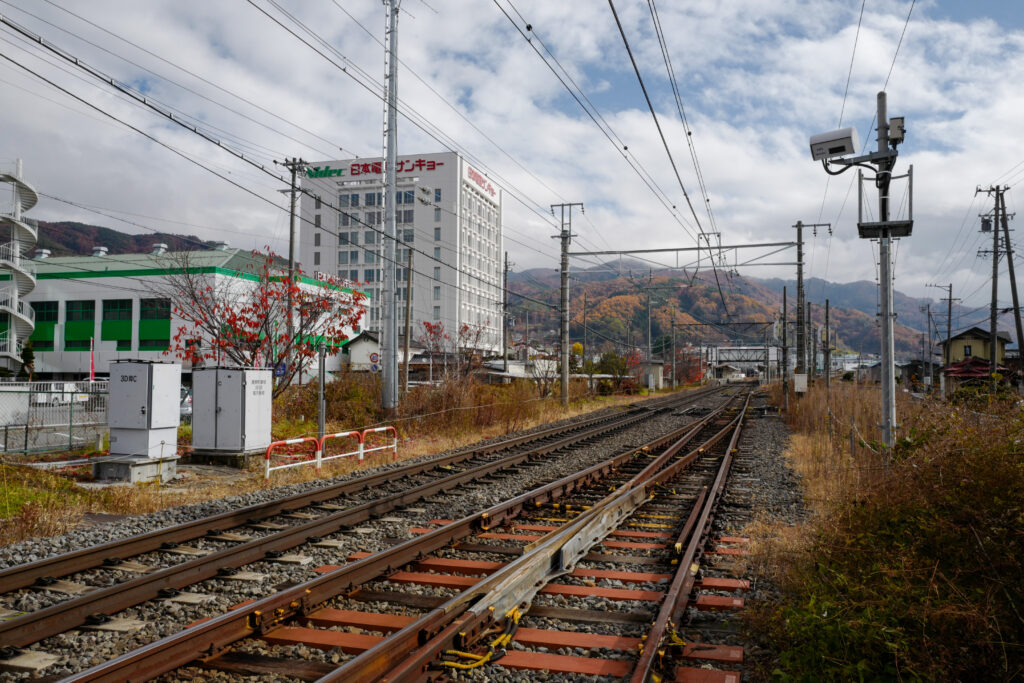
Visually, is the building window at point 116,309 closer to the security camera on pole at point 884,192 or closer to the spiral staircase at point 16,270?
the spiral staircase at point 16,270

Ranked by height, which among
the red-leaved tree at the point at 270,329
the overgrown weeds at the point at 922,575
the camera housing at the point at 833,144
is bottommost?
the overgrown weeds at the point at 922,575

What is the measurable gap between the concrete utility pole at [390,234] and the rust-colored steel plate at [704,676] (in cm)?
1635

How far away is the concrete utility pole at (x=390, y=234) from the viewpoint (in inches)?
794

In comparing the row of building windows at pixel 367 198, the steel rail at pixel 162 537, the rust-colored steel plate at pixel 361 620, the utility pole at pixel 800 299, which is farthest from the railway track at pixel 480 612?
the row of building windows at pixel 367 198

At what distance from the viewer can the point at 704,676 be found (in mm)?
4352

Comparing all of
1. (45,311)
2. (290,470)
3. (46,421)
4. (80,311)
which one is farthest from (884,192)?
(45,311)

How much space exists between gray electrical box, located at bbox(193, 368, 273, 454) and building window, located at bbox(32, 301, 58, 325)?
5023 cm

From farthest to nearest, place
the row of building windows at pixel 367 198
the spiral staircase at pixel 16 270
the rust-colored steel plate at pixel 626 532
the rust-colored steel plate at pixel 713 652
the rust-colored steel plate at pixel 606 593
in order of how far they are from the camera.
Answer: the row of building windows at pixel 367 198
the spiral staircase at pixel 16 270
the rust-colored steel plate at pixel 626 532
the rust-colored steel plate at pixel 606 593
the rust-colored steel plate at pixel 713 652

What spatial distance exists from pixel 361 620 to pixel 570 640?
5.19 feet

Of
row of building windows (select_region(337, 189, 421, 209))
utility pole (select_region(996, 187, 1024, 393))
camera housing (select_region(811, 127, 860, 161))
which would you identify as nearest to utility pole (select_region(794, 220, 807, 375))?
utility pole (select_region(996, 187, 1024, 393))

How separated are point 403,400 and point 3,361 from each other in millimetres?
32223

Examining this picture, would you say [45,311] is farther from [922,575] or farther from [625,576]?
[922,575]

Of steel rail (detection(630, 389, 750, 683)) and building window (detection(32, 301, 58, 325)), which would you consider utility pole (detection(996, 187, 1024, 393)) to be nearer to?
steel rail (detection(630, 389, 750, 683))

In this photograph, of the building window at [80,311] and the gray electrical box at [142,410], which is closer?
the gray electrical box at [142,410]
